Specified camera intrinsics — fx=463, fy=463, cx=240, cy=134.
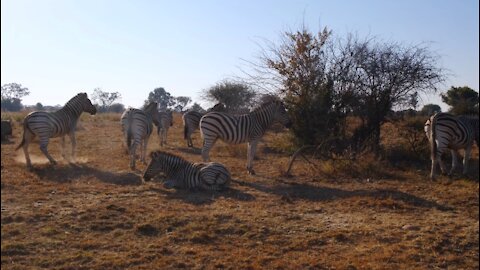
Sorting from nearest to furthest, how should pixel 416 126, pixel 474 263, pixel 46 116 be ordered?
1. pixel 474 263
2. pixel 46 116
3. pixel 416 126

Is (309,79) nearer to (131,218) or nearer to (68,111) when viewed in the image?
(68,111)

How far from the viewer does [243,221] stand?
6.51m

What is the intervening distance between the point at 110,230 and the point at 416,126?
39.4 feet

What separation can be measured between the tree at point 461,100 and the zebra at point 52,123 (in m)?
14.4

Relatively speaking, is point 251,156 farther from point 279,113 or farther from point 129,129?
point 129,129

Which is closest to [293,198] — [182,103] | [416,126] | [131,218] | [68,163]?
[131,218]

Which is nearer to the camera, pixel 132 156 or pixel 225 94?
pixel 132 156

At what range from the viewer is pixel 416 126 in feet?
50.1

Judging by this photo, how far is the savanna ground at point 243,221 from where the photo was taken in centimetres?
511

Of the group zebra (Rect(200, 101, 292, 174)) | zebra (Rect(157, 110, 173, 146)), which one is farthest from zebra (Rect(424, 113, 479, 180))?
zebra (Rect(157, 110, 173, 146))

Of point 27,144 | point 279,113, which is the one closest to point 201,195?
point 279,113

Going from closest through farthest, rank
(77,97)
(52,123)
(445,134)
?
(445,134)
(52,123)
(77,97)

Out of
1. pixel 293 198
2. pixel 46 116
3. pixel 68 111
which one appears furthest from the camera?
pixel 68 111

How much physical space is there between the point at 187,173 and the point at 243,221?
254 centimetres
